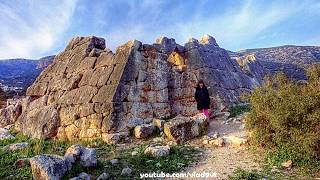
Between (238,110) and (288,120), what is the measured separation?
850cm

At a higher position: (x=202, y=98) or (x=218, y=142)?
(x=202, y=98)

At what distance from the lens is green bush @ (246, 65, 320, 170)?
1133 cm

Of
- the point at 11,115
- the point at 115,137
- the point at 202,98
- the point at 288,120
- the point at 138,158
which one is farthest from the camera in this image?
the point at 11,115

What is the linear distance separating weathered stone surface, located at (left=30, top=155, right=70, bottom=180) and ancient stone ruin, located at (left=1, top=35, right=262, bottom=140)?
618 centimetres

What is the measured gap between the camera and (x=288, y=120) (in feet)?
39.6

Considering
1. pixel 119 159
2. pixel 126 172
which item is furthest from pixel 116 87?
pixel 126 172

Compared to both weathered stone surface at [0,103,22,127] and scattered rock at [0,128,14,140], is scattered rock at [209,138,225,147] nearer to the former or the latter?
scattered rock at [0,128,14,140]

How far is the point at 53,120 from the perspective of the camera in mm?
19031

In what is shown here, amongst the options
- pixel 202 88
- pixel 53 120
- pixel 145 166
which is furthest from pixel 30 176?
pixel 202 88

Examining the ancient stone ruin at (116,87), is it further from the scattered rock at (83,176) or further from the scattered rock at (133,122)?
the scattered rock at (83,176)

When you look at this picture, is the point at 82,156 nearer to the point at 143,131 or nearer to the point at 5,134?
the point at 143,131

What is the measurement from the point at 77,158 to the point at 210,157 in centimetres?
448

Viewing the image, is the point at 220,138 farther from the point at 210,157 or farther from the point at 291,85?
the point at 291,85

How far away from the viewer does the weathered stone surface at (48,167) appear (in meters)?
9.87
